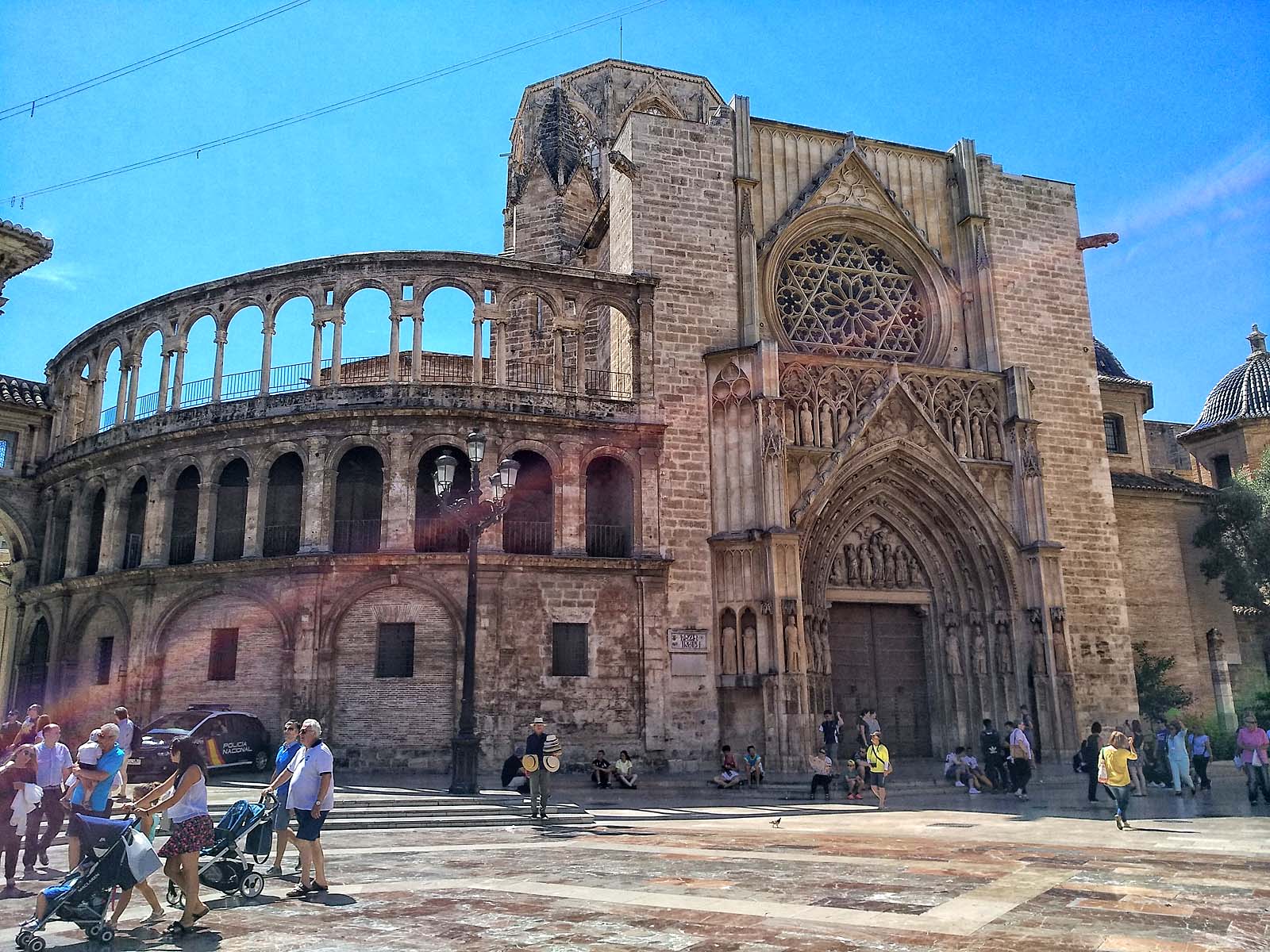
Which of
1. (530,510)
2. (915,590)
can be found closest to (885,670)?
(915,590)

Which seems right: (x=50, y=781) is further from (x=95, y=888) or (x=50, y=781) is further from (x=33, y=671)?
(x=33, y=671)

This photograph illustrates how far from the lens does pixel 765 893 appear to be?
8875mm

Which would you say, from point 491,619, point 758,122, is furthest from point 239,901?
point 758,122

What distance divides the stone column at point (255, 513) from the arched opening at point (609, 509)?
7289mm

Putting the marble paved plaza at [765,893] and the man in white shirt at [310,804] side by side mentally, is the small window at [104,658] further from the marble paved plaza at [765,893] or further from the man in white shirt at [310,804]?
the man in white shirt at [310,804]

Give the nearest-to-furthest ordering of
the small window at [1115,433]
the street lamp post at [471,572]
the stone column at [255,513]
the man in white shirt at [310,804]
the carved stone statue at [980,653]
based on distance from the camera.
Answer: the man in white shirt at [310,804], the street lamp post at [471,572], the stone column at [255,513], the carved stone statue at [980,653], the small window at [1115,433]

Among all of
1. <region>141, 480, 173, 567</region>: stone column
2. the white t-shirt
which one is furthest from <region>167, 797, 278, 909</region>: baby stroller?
<region>141, 480, 173, 567</region>: stone column

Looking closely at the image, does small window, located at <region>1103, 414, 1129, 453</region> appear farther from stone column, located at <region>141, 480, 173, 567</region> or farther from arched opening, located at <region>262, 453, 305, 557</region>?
stone column, located at <region>141, 480, 173, 567</region>

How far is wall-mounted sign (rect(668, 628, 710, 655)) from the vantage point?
22344 mm

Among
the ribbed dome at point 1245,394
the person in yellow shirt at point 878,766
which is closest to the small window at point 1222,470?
the ribbed dome at point 1245,394

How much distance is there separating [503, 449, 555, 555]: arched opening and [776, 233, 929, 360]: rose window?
7414 mm

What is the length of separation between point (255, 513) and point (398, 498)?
135 inches

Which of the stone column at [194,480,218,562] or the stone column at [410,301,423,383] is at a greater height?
the stone column at [410,301,423,383]

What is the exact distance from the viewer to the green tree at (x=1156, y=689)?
27.3m
